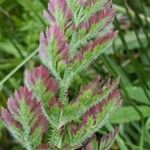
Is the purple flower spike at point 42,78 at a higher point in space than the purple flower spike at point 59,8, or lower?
lower

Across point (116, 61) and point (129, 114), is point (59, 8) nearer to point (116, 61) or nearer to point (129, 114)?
Answer: point (129, 114)

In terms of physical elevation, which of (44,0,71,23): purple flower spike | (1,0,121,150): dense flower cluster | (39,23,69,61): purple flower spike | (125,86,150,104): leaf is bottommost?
(125,86,150,104): leaf

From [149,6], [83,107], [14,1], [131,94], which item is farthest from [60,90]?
[149,6]

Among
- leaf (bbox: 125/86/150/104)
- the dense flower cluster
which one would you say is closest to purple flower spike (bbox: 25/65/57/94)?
the dense flower cluster

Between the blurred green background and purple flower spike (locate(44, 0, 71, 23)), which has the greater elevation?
purple flower spike (locate(44, 0, 71, 23))

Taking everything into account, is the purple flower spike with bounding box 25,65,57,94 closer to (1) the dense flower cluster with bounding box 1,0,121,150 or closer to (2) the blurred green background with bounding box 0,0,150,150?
(1) the dense flower cluster with bounding box 1,0,121,150

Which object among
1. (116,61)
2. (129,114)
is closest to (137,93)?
(129,114)

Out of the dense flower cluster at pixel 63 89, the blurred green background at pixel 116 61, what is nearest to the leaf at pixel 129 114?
the blurred green background at pixel 116 61

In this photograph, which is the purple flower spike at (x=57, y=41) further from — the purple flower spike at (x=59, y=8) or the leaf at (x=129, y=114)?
the leaf at (x=129, y=114)

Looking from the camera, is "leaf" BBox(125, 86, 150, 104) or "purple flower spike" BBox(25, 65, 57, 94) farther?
"leaf" BBox(125, 86, 150, 104)
